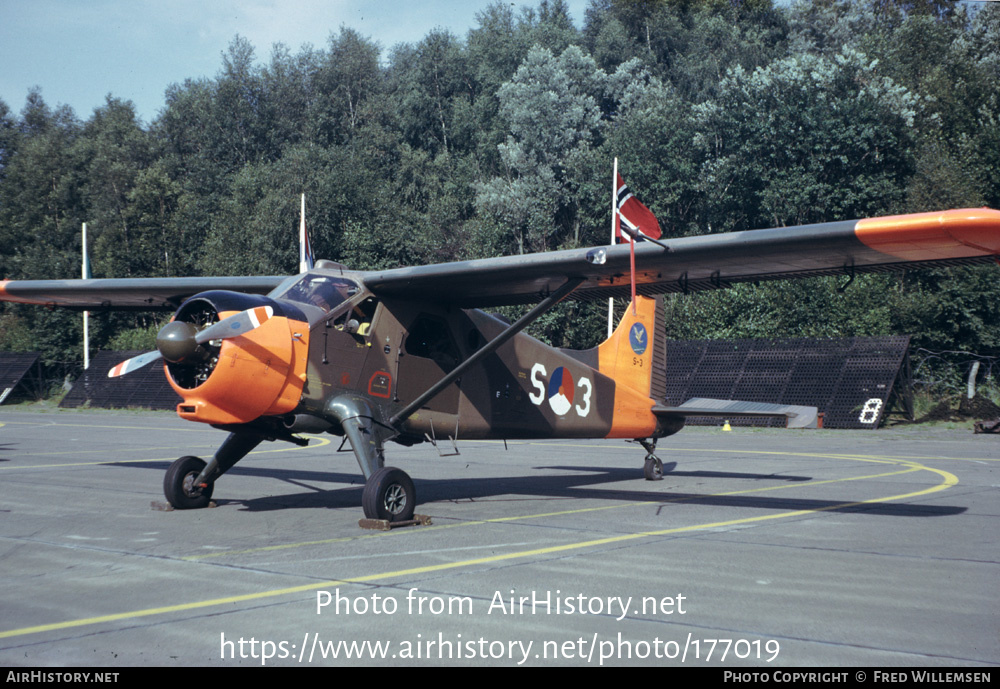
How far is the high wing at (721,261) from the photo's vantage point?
832 cm

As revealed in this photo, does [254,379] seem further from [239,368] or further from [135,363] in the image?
[135,363]

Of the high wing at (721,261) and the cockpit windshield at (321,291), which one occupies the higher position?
the high wing at (721,261)

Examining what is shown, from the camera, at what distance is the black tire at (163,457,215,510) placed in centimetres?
1066

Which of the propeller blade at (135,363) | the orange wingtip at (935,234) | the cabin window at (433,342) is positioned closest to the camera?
the orange wingtip at (935,234)

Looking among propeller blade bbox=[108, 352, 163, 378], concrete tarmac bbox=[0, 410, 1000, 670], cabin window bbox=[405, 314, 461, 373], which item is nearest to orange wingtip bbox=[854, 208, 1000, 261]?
concrete tarmac bbox=[0, 410, 1000, 670]

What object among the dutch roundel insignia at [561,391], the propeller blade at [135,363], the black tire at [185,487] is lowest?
the black tire at [185,487]

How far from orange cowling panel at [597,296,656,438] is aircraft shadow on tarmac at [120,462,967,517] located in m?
0.94

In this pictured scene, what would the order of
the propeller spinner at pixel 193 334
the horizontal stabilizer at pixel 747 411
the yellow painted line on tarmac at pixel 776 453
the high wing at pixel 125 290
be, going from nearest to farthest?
the propeller spinner at pixel 193 334 < the horizontal stabilizer at pixel 747 411 < the high wing at pixel 125 290 < the yellow painted line on tarmac at pixel 776 453

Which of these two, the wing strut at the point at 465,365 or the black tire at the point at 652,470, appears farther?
the black tire at the point at 652,470

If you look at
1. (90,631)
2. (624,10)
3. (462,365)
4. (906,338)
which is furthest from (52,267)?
(90,631)

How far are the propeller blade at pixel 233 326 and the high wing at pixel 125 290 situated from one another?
9.62ft

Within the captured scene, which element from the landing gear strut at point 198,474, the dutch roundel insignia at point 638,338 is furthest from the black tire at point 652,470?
the landing gear strut at point 198,474

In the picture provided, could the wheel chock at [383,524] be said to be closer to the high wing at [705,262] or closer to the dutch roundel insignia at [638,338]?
the high wing at [705,262]

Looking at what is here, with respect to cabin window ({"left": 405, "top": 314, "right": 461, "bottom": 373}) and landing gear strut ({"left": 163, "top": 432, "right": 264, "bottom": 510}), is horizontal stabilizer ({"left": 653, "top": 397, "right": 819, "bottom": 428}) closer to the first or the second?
cabin window ({"left": 405, "top": 314, "right": 461, "bottom": 373})
